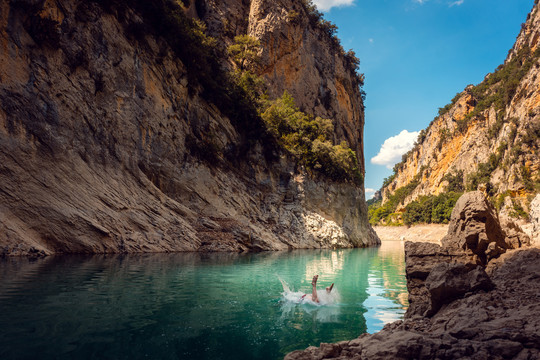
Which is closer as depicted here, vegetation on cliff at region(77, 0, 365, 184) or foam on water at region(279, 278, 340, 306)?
foam on water at region(279, 278, 340, 306)

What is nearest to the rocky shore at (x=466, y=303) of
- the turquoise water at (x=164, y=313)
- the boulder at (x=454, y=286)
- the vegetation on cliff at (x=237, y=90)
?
the boulder at (x=454, y=286)

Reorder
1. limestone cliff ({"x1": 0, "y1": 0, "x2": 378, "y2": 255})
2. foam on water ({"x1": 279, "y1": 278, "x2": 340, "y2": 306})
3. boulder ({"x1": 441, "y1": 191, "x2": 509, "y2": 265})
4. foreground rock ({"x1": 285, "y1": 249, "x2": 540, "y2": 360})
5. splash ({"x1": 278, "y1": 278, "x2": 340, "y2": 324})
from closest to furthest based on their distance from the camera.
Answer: foreground rock ({"x1": 285, "y1": 249, "x2": 540, "y2": 360})
splash ({"x1": 278, "y1": 278, "x2": 340, "y2": 324})
boulder ({"x1": 441, "y1": 191, "x2": 509, "y2": 265})
foam on water ({"x1": 279, "y1": 278, "x2": 340, "y2": 306})
limestone cliff ({"x1": 0, "y1": 0, "x2": 378, "y2": 255})

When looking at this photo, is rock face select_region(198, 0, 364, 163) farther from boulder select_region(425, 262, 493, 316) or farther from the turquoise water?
boulder select_region(425, 262, 493, 316)

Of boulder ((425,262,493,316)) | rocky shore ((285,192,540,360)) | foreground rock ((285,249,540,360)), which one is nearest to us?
foreground rock ((285,249,540,360))

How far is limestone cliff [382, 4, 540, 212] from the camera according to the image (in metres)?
48.5

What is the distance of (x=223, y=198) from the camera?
86.5 feet

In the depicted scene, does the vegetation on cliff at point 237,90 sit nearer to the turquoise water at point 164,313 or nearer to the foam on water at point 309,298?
the turquoise water at point 164,313

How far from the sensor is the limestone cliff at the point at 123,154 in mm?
14734

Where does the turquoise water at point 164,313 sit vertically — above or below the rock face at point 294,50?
below

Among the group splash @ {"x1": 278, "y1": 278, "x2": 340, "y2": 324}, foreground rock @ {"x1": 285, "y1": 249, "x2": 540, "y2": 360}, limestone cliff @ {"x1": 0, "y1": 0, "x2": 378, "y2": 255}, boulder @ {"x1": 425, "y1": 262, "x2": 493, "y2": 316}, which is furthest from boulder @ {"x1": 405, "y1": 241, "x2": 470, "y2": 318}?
limestone cliff @ {"x1": 0, "y1": 0, "x2": 378, "y2": 255}

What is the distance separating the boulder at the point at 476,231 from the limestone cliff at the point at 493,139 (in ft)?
144

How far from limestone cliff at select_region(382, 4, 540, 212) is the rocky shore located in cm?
4446

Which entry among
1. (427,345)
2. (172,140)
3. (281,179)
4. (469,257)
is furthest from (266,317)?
(281,179)

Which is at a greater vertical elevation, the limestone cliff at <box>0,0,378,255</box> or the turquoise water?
the limestone cliff at <box>0,0,378,255</box>
